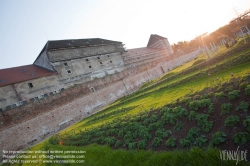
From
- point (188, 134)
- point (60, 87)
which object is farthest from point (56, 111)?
point (188, 134)

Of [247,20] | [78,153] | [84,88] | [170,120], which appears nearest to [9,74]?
[84,88]

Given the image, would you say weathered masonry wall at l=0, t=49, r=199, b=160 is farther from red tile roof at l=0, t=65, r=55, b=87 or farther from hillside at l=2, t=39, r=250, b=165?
hillside at l=2, t=39, r=250, b=165

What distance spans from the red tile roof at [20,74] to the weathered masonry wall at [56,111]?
384 inches

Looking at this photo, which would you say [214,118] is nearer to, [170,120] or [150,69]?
[170,120]

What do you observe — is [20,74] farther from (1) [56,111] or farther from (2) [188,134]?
(2) [188,134]

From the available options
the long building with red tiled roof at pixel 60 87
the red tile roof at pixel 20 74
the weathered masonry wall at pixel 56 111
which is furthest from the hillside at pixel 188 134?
the red tile roof at pixel 20 74

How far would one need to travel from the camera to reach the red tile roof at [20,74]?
26811 mm

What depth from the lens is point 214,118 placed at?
6.17m

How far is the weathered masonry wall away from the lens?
726 inches

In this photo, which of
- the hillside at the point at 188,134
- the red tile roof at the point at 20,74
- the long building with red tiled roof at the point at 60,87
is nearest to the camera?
the hillside at the point at 188,134

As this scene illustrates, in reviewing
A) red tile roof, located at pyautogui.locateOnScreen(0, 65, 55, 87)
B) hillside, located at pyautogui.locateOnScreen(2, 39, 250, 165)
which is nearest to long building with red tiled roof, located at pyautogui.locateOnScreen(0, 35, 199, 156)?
red tile roof, located at pyautogui.locateOnScreen(0, 65, 55, 87)

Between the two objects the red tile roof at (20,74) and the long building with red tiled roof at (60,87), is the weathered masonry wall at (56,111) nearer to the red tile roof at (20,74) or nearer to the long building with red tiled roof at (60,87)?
the long building with red tiled roof at (60,87)

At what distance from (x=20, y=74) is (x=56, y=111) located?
43.8 ft

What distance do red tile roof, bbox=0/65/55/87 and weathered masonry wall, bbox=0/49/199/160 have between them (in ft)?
32.0
